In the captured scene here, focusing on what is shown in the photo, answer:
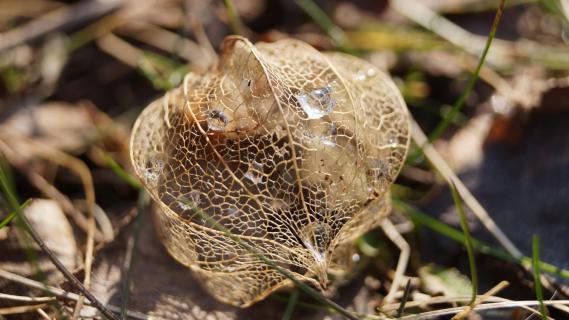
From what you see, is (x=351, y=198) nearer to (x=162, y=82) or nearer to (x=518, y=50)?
(x=162, y=82)

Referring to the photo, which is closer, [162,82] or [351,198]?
[351,198]

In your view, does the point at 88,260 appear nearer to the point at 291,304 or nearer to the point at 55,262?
the point at 55,262

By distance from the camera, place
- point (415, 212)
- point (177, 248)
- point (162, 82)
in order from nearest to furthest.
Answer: point (177, 248) → point (415, 212) → point (162, 82)

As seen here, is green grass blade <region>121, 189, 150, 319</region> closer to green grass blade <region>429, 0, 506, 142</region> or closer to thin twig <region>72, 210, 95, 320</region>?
thin twig <region>72, 210, 95, 320</region>

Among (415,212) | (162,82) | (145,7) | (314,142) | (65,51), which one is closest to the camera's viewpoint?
(314,142)

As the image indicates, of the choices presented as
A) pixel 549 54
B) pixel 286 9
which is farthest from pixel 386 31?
pixel 549 54

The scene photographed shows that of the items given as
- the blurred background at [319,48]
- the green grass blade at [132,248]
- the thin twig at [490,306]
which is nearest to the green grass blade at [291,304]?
the blurred background at [319,48]

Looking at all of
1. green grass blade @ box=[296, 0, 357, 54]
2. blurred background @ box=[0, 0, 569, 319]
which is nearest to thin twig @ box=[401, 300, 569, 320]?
blurred background @ box=[0, 0, 569, 319]
